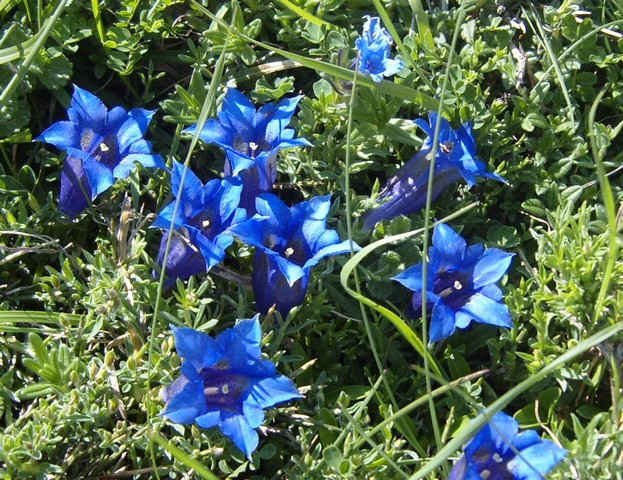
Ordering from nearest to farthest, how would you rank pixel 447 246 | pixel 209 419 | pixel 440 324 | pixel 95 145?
pixel 209 419, pixel 440 324, pixel 447 246, pixel 95 145

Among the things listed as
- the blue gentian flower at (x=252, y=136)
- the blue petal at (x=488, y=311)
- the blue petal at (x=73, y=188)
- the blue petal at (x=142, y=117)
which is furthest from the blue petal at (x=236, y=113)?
the blue petal at (x=488, y=311)

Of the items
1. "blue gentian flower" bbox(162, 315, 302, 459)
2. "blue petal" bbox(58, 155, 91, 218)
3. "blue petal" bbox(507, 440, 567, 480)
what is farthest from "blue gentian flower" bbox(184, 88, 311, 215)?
"blue petal" bbox(507, 440, 567, 480)

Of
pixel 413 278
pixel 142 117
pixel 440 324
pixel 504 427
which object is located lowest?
pixel 504 427

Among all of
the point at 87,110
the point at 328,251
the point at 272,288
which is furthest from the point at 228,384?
the point at 87,110

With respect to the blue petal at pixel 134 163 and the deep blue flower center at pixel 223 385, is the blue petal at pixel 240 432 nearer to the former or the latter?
the deep blue flower center at pixel 223 385

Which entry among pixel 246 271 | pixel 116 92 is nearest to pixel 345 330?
pixel 246 271

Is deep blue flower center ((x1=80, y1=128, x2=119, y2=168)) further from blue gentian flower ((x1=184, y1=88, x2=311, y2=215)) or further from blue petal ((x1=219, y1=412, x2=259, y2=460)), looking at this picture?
blue petal ((x1=219, y1=412, x2=259, y2=460))

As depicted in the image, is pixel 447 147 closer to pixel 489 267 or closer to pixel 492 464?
pixel 489 267
